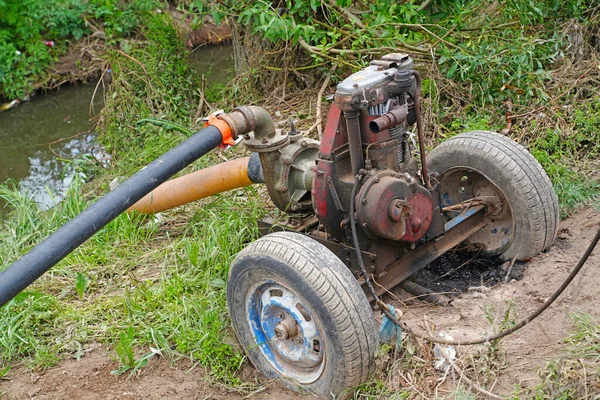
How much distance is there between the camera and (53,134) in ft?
30.2

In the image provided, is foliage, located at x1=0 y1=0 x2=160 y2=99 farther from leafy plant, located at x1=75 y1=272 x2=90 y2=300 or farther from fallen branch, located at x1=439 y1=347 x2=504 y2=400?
fallen branch, located at x1=439 y1=347 x2=504 y2=400

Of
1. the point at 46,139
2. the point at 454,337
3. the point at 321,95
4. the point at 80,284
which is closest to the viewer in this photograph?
the point at 454,337

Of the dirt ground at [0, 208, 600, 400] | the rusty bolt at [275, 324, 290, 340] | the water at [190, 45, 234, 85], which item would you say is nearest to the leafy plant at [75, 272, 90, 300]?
the dirt ground at [0, 208, 600, 400]

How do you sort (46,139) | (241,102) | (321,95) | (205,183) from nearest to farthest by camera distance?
(205,183) → (321,95) → (241,102) → (46,139)

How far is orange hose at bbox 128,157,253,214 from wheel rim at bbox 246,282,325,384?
3.69 feet

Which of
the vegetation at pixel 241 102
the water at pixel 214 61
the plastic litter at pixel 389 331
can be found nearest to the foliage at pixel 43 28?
the water at pixel 214 61

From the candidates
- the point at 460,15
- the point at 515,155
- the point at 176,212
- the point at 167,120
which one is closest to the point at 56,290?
the point at 176,212

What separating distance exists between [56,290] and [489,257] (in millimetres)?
2956

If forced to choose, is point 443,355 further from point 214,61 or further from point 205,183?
point 214,61

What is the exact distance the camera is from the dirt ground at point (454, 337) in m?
3.80

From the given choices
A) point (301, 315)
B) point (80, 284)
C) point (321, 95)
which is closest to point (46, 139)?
point (321, 95)

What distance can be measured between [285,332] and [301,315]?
14 centimetres

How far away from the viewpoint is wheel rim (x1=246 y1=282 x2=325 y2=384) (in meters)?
3.89

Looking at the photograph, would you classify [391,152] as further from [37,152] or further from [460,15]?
[37,152]
